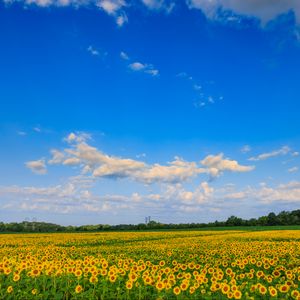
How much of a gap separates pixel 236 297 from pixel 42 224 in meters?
86.1

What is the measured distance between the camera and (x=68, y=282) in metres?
9.38

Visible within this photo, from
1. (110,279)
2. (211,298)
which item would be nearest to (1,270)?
(110,279)

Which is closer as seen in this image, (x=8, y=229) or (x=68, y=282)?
(x=68, y=282)

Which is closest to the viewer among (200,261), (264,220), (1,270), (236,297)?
(236,297)

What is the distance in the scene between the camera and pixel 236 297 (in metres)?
7.40

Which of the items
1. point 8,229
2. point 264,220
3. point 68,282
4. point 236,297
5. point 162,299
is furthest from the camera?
point 264,220

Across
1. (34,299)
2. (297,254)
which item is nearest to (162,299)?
(34,299)

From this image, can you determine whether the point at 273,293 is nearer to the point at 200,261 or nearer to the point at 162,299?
the point at 162,299

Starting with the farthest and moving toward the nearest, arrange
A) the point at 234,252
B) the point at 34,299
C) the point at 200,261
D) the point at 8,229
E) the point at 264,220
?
the point at 264,220 < the point at 8,229 < the point at 234,252 < the point at 200,261 < the point at 34,299

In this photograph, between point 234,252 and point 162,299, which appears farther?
point 234,252

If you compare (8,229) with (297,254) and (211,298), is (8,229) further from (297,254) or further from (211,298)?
(211,298)

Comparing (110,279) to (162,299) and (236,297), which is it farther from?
(236,297)

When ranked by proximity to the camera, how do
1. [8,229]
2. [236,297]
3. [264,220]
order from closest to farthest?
[236,297], [8,229], [264,220]

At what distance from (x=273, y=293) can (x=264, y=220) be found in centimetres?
9254
